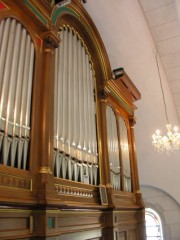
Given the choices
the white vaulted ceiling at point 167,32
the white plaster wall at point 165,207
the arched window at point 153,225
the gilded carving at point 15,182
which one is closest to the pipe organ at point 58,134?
the gilded carving at point 15,182

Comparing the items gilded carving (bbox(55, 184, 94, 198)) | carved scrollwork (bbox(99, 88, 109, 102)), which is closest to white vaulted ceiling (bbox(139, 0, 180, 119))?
carved scrollwork (bbox(99, 88, 109, 102))

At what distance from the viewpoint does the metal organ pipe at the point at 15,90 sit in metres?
2.50

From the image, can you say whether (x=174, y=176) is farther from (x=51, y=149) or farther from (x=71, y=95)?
(x=51, y=149)

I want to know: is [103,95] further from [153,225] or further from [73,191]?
[153,225]

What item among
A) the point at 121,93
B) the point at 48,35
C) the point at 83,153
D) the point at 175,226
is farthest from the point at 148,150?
the point at 48,35

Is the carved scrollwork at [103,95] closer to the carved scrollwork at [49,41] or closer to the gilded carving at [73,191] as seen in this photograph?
the carved scrollwork at [49,41]

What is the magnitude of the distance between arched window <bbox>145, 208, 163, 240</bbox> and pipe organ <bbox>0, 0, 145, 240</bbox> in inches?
212

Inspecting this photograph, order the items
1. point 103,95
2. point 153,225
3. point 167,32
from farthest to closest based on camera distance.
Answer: point 153,225, point 167,32, point 103,95

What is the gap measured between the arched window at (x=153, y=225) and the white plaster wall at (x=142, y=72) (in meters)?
1.15

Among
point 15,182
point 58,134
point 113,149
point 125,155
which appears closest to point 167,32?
point 125,155

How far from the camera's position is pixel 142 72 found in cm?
870

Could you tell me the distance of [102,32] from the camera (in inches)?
261

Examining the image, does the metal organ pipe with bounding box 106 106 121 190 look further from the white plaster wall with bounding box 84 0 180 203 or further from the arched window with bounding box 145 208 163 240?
the arched window with bounding box 145 208 163 240

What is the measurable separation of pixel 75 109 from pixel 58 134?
0.68 metres
